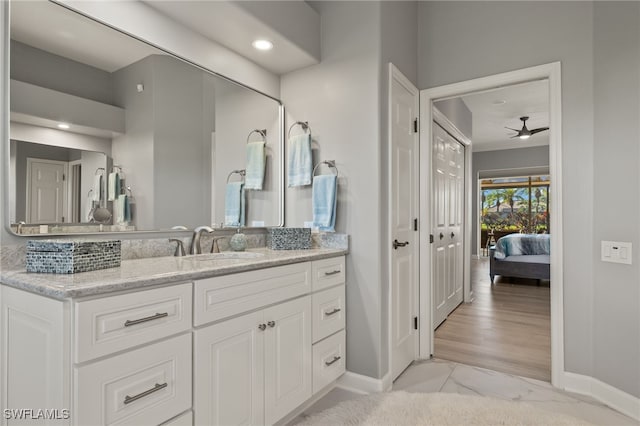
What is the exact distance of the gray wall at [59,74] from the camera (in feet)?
4.83

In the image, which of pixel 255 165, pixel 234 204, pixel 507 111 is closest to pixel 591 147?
pixel 255 165

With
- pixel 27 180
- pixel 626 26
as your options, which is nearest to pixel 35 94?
pixel 27 180

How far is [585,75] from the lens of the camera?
2.24 m

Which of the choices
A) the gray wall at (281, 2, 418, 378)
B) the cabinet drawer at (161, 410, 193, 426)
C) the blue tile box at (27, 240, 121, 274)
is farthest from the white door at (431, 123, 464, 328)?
the blue tile box at (27, 240, 121, 274)

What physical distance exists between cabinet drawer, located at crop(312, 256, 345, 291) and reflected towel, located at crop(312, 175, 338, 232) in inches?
9.3

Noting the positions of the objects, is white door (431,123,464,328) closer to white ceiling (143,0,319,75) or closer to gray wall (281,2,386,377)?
gray wall (281,2,386,377)

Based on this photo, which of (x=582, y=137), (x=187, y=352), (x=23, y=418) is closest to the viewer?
(x=23, y=418)

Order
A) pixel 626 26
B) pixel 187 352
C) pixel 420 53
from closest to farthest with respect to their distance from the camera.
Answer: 1. pixel 187 352
2. pixel 626 26
3. pixel 420 53

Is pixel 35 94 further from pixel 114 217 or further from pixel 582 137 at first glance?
pixel 582 137

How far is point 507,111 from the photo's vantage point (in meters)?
5.62

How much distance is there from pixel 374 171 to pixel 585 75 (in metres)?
1.44

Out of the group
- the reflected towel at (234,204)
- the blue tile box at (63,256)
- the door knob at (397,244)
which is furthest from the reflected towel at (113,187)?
the door knob at (397,244)

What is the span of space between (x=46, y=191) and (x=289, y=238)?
125 cm

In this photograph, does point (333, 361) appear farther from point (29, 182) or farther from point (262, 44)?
point (262, 44)
